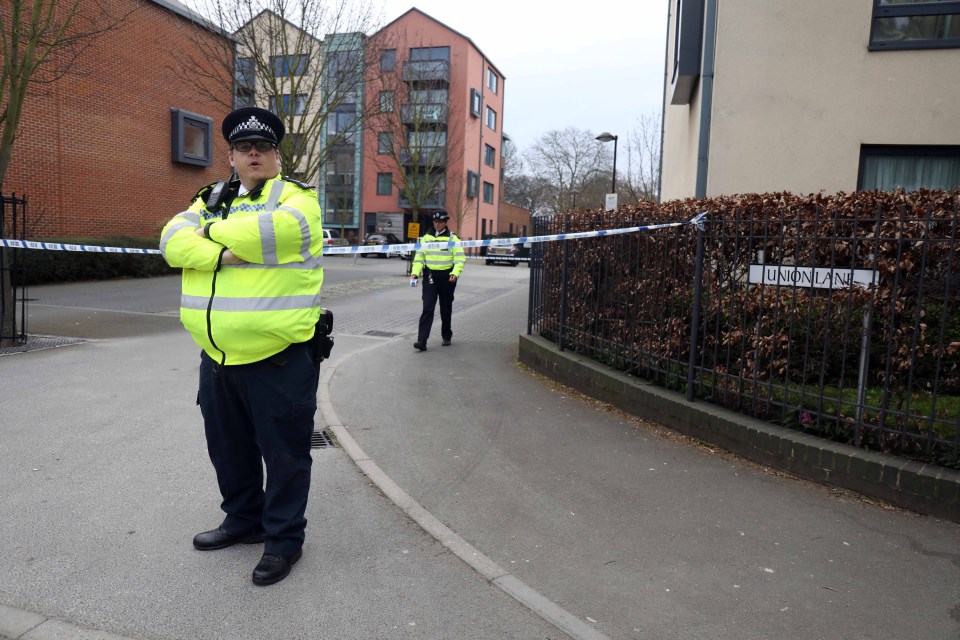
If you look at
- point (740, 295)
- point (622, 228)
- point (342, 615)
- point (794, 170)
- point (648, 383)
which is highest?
point (794, 170)

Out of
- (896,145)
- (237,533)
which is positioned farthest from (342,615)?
(896,145)

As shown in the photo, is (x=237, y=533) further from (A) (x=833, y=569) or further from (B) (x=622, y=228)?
(B) (x=622, y=228)

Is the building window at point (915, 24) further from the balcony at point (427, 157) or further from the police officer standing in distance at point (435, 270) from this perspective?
the balcony at point (427, 157)

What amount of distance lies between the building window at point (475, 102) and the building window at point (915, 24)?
45.7m

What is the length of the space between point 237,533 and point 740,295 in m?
4.12

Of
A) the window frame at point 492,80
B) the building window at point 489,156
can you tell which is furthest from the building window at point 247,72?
the building window at point 489,156

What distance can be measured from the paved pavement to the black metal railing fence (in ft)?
1.79

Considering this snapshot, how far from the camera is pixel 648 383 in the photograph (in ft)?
21.0

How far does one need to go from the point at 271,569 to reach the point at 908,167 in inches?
344

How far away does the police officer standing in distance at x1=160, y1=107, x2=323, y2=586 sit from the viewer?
3.09 m

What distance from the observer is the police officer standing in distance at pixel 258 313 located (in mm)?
3090

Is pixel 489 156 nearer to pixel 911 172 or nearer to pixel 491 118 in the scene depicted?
pixel 491 118

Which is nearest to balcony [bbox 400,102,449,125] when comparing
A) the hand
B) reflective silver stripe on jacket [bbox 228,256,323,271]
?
reflective silver stripe on jacket [bbox 228,256,323,271]

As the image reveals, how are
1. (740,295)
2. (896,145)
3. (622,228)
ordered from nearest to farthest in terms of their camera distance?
(740,295) < (622,228) < (896,145)
